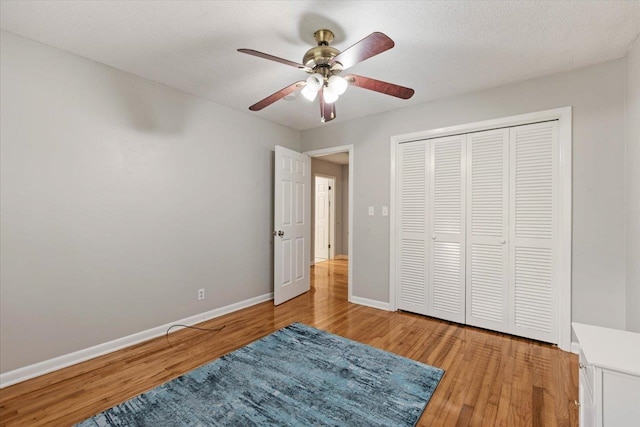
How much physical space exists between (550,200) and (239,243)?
10.6 feet

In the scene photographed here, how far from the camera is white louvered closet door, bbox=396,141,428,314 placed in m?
3.23

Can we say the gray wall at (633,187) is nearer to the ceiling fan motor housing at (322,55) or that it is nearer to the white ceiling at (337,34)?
the white ceiling at (337,34)

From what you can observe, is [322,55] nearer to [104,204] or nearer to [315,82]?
[315,82]

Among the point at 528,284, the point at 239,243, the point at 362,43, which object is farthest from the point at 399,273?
the point at 362,43

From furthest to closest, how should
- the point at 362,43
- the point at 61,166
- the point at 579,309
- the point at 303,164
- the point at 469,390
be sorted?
the point at 303,164 → the point at 579,309 → the point at 61,166 → the point at 469,390 → the point at 362,43

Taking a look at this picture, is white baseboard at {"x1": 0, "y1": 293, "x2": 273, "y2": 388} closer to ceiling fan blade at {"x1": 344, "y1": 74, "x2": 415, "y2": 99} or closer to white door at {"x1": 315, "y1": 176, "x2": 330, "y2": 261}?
ceiling fan blade at {"x1": 344, "y1": 74, "x2": 415, "y2": 99}

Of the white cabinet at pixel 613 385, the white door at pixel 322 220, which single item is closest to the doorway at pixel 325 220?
the white door at pixel 322 220

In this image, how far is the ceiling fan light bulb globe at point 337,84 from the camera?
1800 mm

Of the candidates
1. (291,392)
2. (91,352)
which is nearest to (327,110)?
(291,392)

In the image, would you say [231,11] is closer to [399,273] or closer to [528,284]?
[399,273]

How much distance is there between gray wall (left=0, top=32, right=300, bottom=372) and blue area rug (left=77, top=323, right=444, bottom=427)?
3.13 ft

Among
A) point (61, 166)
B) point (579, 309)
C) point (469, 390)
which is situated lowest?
point (469, 390)

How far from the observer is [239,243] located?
3.47 metres

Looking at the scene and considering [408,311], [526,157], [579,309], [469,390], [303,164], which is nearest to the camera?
[469,390]
